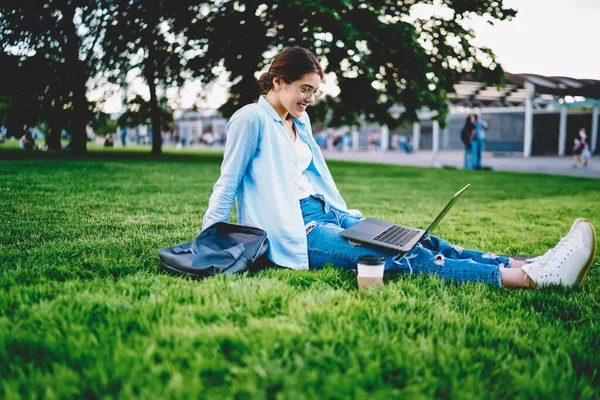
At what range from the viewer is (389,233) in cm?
330

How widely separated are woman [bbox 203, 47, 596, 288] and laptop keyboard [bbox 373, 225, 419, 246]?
0.28 ft

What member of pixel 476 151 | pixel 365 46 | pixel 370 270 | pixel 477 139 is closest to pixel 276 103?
pixel 370 270

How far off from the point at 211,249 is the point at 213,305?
2.25 feet

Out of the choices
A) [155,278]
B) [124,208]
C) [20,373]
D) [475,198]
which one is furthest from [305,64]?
[475,198]

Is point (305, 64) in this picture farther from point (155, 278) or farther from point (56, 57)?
point (56, 57)

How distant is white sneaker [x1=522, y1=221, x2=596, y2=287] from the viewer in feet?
9.32

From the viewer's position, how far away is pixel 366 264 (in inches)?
110

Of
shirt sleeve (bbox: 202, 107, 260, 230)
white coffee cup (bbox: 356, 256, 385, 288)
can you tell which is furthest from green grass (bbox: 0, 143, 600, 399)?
shirt sleeve (bbox: 202, 107, 260, 230)

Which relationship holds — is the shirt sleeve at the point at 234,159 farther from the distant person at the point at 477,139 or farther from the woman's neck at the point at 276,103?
the distant person at the point at 477,139

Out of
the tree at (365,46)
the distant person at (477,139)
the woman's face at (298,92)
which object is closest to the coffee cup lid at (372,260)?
the woman's face at (298,92)

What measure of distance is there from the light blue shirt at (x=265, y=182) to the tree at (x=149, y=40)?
14064 mm

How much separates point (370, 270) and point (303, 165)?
111 cm

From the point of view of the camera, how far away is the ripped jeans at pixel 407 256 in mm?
3076

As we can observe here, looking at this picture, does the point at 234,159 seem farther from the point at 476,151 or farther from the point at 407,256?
the point at 476,151
